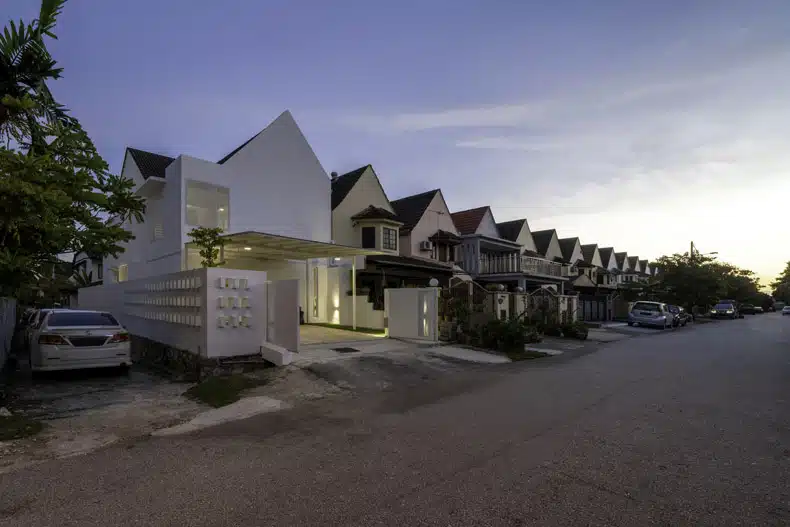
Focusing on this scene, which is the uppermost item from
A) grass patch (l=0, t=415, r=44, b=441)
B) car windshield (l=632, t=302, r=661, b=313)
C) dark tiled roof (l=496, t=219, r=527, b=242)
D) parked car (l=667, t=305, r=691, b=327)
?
dark tiled roof (l=496, t=219, r=527, b=242)

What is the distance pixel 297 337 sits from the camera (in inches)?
429

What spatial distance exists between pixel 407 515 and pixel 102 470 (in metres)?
3.32

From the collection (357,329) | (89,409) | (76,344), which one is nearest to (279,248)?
(357,329)

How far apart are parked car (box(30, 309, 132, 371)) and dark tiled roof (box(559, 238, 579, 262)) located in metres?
45.1

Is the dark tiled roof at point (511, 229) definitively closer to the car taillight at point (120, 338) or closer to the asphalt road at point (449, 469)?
the asphalt road at point (449, 469)

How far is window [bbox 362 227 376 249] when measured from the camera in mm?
25266

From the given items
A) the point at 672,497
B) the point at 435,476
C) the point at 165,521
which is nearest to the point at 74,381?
the point at 165,521

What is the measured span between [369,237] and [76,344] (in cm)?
1649

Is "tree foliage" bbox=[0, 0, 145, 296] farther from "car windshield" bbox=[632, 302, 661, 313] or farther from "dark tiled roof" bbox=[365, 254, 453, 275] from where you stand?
"car windshield" bbox=[632, 302, 661, 313]

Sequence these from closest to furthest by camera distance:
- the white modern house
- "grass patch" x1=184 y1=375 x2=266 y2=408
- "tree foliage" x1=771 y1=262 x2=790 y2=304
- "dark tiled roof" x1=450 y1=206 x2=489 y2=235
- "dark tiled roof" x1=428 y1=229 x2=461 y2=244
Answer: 1. "grass patch" x1=184 y1=375 x2=266 y2=408
2. the white modern house
3. "dark tiled roof" x1=428 y1=229 x2=461 y2=244
4. "dark tiled roof" x1=450 y1=206 x2=489 y2=235
5. "tree foliage" x1=771 y1=262 x2=790 y2=304

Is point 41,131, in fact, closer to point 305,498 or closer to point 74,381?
point 74,381

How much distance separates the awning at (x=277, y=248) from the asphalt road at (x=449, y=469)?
26.3 ft

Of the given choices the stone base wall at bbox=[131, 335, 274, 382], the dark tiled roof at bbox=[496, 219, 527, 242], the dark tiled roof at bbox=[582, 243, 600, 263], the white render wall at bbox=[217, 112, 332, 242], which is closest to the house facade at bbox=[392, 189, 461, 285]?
the white render wall at bbox=[217, 112, 332, 242]

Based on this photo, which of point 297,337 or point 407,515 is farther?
point 297,337
